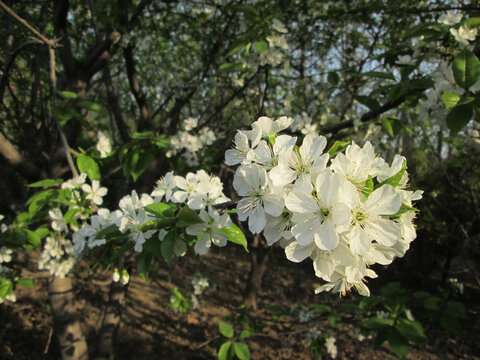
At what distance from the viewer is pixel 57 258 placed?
7.48ft

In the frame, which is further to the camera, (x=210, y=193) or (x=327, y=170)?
(x=210, y=193)

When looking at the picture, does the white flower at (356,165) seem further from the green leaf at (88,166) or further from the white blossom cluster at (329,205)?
the green leaf at (88,166)

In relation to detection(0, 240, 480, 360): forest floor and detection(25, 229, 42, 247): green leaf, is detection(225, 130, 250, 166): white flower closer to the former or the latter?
detection(25, 229, 42, 247): green leaf

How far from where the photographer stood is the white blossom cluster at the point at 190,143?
277cm

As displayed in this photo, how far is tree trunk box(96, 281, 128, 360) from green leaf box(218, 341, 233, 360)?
3.96ft

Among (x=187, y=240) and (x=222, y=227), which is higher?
(x=222, y=227)

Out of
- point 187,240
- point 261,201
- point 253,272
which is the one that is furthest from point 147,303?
point 261,201

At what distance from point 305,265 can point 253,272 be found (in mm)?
3647

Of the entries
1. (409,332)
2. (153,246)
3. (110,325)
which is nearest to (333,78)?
(409,332)

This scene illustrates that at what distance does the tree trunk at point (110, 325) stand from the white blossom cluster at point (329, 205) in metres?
2.60

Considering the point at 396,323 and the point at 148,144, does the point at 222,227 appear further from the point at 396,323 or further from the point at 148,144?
the point at 396,323

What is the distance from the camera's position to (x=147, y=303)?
18.4ft

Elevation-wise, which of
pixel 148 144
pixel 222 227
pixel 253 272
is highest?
pixel 222 227

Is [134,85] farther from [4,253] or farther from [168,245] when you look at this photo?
[168,245]
